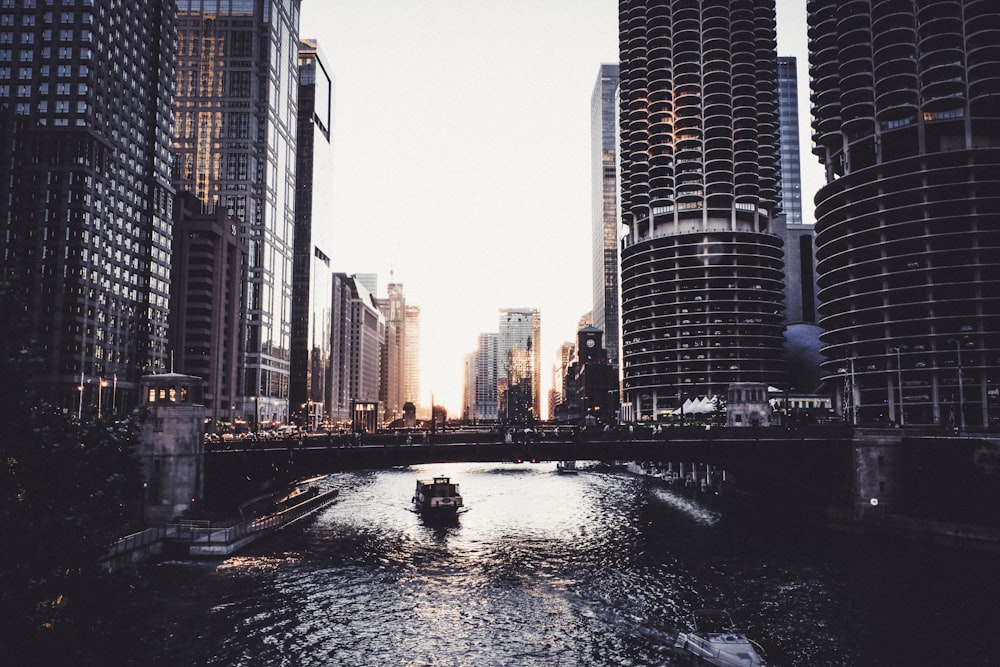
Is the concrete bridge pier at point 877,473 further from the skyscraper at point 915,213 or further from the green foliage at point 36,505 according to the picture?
the green foliage at point 36,505

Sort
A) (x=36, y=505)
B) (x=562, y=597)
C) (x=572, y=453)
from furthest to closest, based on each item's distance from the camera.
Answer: (x=572, y=453) → (x=562, y=597) → (x=36, y=505)

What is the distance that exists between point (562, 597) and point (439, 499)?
38.5 meters

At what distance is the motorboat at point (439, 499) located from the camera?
295 ft

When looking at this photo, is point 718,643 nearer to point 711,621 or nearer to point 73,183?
point 711,621

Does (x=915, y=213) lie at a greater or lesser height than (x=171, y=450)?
greater

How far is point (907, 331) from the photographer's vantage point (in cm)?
Result: 14812

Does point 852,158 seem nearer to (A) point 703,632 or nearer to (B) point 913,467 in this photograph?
(B) point 913,467

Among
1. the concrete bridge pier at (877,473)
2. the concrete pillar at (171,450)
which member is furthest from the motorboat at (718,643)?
the concrete pillar at (171,450)

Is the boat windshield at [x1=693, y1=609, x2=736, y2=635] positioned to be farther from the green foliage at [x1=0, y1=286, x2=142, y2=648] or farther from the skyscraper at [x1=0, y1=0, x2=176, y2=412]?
the skyscraper at [x1=0, y1=0, x2=176, y2=412]

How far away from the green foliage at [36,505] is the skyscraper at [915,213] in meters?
137

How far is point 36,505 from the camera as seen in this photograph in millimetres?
20438

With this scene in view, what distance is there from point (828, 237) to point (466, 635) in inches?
5853

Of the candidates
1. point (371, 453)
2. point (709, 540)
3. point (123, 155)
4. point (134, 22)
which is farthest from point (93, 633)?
point (134, 22)

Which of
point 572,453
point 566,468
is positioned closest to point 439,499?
point 572,453
